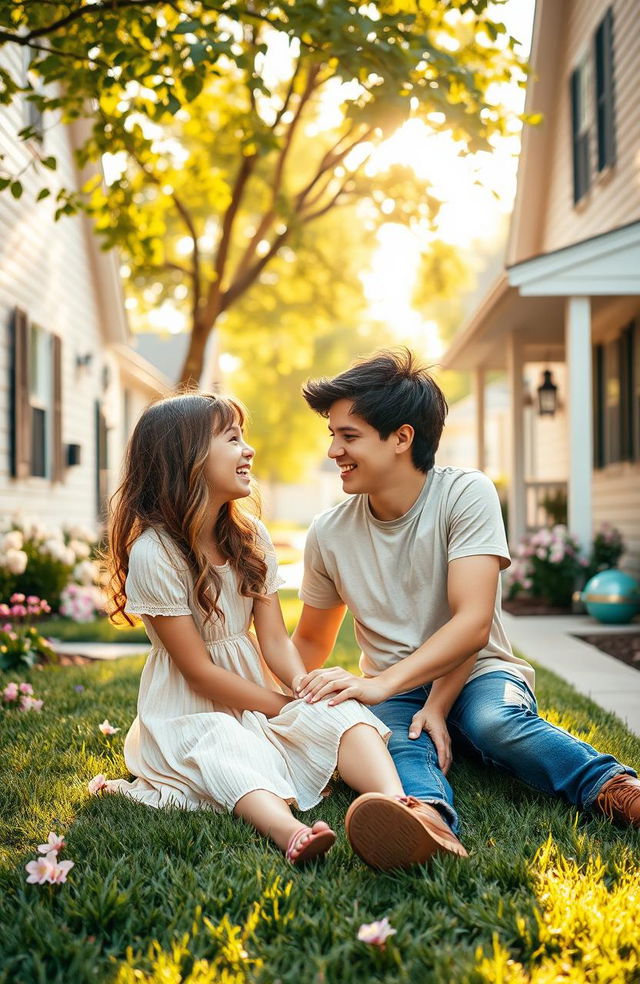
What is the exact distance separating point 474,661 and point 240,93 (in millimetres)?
12798

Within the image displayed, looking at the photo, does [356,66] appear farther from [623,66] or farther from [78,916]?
[623,66]

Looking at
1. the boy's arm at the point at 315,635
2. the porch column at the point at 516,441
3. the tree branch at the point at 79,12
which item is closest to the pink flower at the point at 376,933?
the boy's arm at the point at 315,635

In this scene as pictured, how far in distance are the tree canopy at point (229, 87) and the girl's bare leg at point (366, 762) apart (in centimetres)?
285

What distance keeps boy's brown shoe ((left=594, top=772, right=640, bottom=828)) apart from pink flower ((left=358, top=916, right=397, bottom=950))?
2.99ft

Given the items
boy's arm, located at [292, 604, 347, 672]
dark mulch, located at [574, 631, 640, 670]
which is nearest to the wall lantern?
dark mulch, located at [574, 631, 640, 670]

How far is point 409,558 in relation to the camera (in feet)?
10.6

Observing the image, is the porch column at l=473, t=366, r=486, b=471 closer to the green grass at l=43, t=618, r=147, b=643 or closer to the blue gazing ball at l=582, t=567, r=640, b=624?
the blue gazing ball at l=582, t=567, r=640, b=624

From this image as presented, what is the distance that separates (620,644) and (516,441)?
4.96 meters

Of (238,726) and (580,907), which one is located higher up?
(238,726)

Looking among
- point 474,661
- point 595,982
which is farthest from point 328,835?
point 474,661

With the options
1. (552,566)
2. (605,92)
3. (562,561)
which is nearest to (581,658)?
(562,561)

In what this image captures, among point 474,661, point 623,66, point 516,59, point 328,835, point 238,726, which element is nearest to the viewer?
point 328,835

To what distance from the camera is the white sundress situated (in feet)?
9.11

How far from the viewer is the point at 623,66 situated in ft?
29.8
